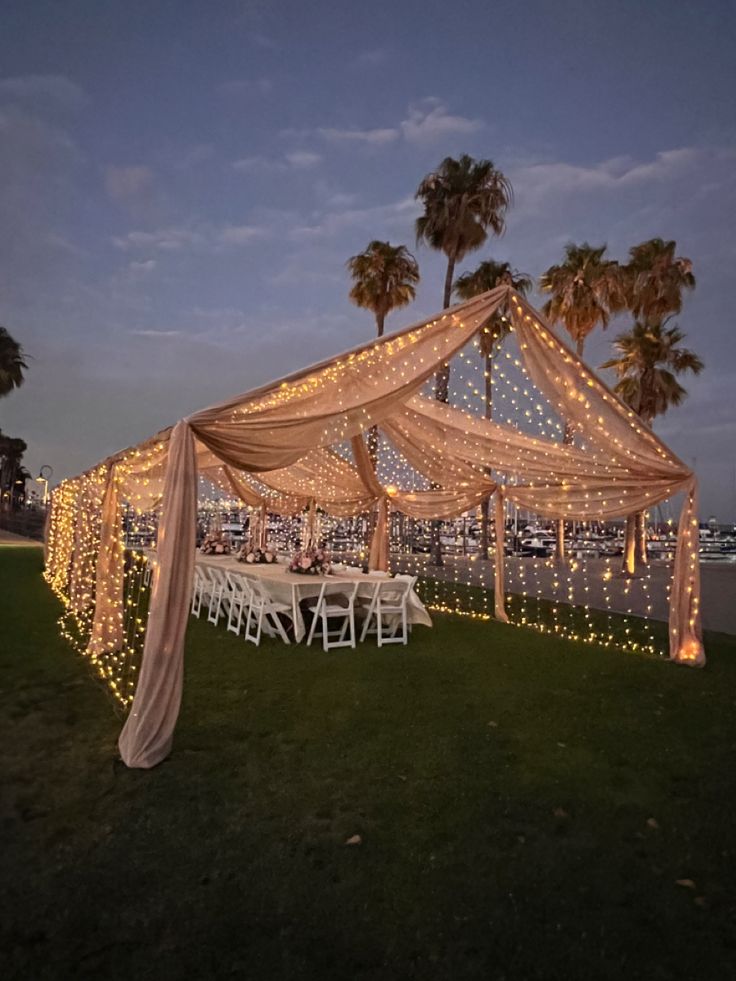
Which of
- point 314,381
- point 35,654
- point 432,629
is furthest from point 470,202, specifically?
point 35,654

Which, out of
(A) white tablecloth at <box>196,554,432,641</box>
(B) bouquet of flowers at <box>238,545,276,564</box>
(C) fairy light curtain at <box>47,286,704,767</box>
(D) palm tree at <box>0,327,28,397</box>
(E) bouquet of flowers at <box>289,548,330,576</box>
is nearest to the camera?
(C) fairy light curtain at <box>47,286,704,767</box>

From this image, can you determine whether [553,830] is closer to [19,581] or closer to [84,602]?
[84,602]

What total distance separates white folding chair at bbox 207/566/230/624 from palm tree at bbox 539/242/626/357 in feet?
39.1

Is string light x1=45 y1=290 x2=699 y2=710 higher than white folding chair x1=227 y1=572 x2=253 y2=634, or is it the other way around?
string light x1=45 y1=290 x2=699 y2=710

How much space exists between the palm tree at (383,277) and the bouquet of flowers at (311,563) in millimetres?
11134

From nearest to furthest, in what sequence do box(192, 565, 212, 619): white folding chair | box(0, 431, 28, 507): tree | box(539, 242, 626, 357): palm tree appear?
box(192, 565, 212, 619): white folding chair, box(539, 242, 626, 357): palm tree, box(0, 431, 28, 507): tree

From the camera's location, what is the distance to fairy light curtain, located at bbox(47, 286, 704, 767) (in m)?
3.94

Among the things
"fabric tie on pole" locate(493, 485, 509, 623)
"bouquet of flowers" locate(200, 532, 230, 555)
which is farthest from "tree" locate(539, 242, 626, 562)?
"bouquet of flowers" locate(200, 532, 230, 555)

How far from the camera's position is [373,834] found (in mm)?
2875

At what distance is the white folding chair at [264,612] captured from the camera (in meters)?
7.00

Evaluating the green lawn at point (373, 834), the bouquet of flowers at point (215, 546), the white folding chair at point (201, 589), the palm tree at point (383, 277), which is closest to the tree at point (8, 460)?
the palm tree at point (383, 277)

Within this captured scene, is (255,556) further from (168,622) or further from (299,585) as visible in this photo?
(168,622)

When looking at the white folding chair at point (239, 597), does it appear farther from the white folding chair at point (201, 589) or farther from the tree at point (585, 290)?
the tree at point (585, 290)

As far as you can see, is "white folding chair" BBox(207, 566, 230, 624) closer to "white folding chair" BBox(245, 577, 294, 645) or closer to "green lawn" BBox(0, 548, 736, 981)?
"white folding chair" BBox(245, 577, 294, 645)
